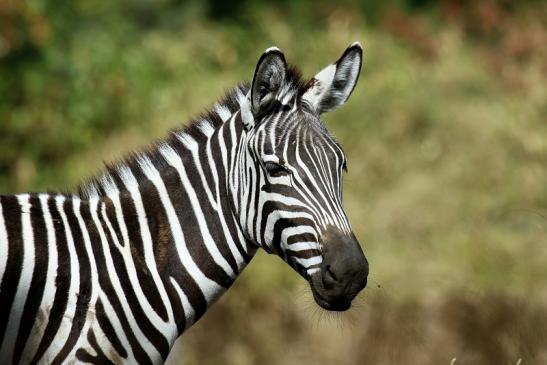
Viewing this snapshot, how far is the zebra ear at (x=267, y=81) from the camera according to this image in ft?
17.5

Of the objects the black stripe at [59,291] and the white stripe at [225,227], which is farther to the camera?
the white stripe at [225,227]

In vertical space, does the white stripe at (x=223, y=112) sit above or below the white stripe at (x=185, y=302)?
above

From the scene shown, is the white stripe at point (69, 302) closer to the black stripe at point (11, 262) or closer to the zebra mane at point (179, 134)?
the black stripe at point (11, 262)

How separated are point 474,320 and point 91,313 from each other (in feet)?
20.5

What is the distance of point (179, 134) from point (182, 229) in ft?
1.97

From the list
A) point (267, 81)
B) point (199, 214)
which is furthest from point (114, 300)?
point (267, 81)

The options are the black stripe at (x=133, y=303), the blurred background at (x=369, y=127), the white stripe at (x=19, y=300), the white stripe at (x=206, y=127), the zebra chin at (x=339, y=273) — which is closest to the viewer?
the zebra chin at (x=339, y=273)

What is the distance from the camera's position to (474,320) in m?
10.5

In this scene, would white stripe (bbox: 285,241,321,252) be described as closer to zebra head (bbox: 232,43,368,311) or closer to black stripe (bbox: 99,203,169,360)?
zebra head (bbox: 232,43,368,311)

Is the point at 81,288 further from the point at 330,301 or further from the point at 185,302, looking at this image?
the point at 330,301

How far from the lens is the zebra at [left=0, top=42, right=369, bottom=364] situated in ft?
16.7

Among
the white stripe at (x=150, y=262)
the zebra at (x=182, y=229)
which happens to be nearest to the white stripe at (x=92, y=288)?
the zebra at (x=182, y=229)

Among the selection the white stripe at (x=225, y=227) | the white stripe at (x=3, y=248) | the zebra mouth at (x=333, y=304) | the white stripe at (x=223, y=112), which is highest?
the white stripe at (x=223, y=112)

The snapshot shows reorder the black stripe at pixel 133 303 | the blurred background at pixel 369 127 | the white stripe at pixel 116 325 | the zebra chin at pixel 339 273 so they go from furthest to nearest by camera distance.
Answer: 1. the blurred background at pixel 369 127
2. the black stripe at pixel 133 303
3. the white stripe at pixel 116 325
4. the zebra chin at pixel 339 273
